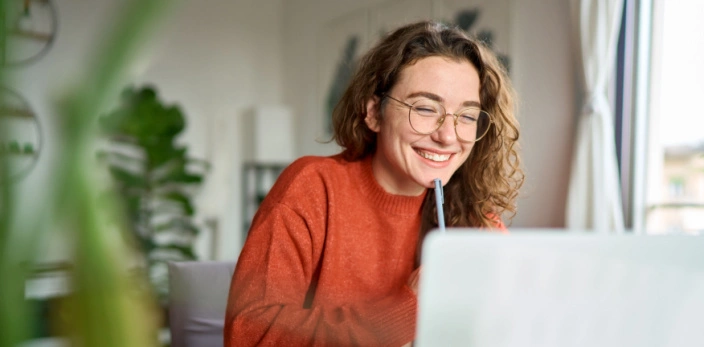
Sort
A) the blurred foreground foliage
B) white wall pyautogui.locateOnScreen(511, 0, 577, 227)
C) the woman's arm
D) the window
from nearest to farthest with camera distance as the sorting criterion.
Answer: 1. the blurred foreground foliage
2. the woman's arm
3. the window
4. white wall pyautogui.locateOnScreen(511, 0, 577, 227)

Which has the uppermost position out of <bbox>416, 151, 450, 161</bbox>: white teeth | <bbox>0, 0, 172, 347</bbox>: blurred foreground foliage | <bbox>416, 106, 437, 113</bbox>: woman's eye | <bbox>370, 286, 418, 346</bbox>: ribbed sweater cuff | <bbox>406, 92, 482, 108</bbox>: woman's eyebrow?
<bbox>406, 92, 482, 108</bbox>: woman's eyebrow

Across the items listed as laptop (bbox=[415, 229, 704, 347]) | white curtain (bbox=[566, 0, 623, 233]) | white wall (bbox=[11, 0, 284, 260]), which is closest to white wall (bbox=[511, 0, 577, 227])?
white curtain (bbox=[566, 0, 623, 233])

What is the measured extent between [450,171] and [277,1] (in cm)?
442

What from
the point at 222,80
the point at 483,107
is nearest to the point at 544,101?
the point at 483,107

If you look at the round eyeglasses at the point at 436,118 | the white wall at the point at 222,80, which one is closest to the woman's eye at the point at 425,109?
the round eyeglasses at the point at 436,118

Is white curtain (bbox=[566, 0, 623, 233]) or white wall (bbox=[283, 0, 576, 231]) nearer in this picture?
white curtain (bbox=[566, 0, 623, 233])

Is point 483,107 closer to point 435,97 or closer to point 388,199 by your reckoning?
point 435,97

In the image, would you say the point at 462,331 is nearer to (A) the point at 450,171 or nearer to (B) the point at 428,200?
(A) the point at 450,171

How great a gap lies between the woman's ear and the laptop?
95 centimetres

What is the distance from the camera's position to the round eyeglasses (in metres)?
1.25

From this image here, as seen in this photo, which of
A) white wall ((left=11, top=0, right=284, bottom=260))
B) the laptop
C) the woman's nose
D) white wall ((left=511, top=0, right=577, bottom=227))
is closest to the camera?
the laptop

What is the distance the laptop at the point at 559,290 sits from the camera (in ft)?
1.33

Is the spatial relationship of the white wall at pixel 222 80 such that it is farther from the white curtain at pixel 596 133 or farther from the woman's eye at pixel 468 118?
the woman's eye at pixel 468 118

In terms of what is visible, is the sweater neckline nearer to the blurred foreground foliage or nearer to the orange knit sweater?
the orange knit sweater
